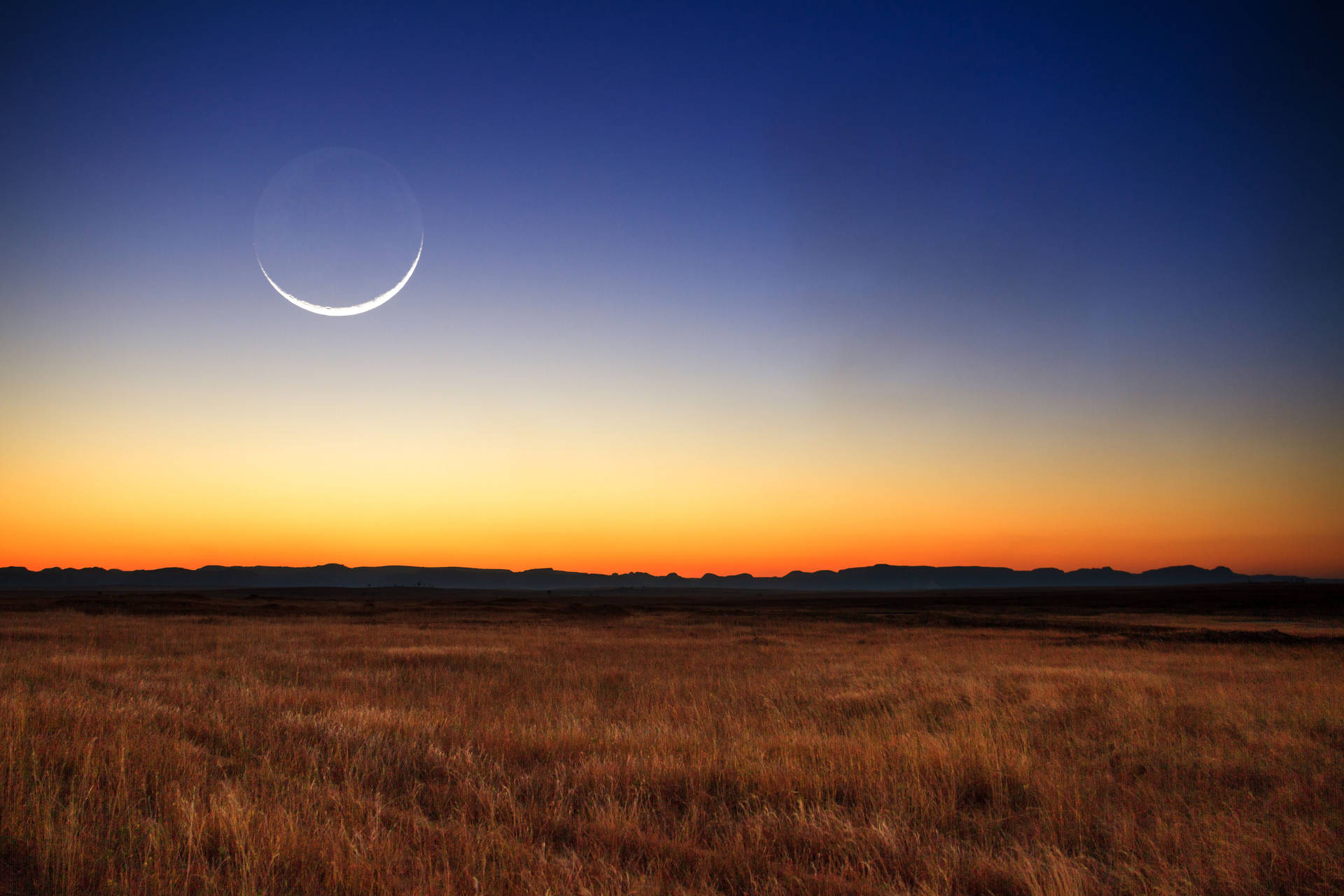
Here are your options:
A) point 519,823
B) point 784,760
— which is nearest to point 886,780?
point 784,760

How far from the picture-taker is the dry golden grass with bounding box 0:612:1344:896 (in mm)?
4957

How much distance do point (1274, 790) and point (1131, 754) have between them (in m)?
1.63

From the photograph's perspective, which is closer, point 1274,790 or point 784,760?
point 1274,790

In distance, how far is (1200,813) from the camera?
6.50 meters

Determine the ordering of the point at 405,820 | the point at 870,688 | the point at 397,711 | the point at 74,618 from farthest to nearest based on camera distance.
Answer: the point at 74,618
the point at 870,688
the point at 397,711
the point at 405,820

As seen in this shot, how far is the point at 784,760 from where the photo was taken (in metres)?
7.80

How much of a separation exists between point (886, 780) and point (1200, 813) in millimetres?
2739

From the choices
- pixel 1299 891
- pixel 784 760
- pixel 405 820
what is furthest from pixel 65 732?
pixel 1299 891

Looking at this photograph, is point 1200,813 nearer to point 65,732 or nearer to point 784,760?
point 784,760

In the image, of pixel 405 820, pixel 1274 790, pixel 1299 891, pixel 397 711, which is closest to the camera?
pixel 1299 891

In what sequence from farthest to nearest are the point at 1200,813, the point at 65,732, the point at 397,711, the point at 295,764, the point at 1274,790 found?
the point at 397,711 < the point at 65,732 < the point at 295,764 < the point at 1274,790 < the point at 1200,813

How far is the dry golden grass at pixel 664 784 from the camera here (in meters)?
4.96

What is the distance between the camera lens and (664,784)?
727cm

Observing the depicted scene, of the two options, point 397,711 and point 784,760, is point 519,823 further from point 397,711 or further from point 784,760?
point 397,711
